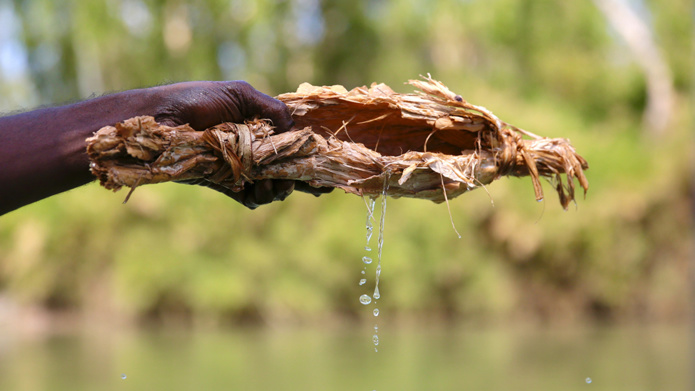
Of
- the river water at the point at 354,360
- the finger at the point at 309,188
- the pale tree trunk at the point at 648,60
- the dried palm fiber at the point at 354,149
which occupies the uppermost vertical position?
the dried palm fiber at the point at 354,149

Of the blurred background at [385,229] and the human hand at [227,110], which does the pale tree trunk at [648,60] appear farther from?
the human hand at [227,110]

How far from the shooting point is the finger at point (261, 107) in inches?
53.9

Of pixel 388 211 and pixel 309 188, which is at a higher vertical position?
pixel 309 188

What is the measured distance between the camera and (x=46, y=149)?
44.2 inches

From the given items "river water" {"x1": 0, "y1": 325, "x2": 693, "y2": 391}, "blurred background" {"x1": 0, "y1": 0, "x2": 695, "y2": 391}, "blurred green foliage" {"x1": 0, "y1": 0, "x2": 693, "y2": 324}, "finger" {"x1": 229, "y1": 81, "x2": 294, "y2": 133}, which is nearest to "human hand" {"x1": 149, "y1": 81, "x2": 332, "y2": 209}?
"finger" {"x1": 229, "y1": 81, "x2": 294, "y2": 133}

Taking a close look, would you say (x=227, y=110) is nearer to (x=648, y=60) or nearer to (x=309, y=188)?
(x=309, y=188)

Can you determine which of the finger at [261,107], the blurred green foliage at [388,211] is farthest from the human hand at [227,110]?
the blurred green foliage at [388,211]

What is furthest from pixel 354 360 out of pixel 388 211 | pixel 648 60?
pixel 648 60

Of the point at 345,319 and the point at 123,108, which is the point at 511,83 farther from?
the point at 123,108

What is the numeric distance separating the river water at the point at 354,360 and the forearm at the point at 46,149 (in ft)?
13.3

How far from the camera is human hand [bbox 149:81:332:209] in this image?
1.27m

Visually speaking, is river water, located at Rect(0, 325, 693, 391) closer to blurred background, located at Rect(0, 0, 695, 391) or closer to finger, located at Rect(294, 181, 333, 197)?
blurred background, located at Rect(0, 0, 695, 391)

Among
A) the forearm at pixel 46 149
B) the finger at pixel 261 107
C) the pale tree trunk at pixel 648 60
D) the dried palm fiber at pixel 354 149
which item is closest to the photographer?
the forearm at pixel 46 149

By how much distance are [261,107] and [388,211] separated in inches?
253
